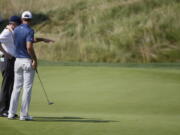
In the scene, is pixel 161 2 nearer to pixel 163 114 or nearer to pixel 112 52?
pixel 112 52

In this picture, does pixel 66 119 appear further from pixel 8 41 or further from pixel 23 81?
pixel 8 41

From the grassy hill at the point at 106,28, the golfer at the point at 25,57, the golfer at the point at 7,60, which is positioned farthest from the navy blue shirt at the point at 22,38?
the grassy hill at the point at 106,28

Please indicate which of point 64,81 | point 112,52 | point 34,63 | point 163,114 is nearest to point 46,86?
point 64,81

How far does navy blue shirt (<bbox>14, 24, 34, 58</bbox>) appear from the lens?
978cm

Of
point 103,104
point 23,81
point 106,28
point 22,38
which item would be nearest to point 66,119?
point 23,81

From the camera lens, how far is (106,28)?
91.5 feet

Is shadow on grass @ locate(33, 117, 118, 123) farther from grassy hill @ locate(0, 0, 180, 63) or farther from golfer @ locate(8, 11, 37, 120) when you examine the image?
grassy hill @ locate(0, 0, 180, 63)

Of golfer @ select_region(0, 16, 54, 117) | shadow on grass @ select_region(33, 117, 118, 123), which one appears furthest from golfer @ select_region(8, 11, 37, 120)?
golfer @ select_region(0, 16, 54, 117)

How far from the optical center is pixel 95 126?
373 inches

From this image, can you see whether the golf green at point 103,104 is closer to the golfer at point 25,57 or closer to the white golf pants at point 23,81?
the white golf pants at point 23,81

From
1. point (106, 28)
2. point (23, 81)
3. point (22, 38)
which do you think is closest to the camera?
point (22, 38)

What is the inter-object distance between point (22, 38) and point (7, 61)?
781 mm

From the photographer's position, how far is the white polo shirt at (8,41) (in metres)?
10.3

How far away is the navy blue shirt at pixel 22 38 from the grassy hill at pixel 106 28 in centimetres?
1614
